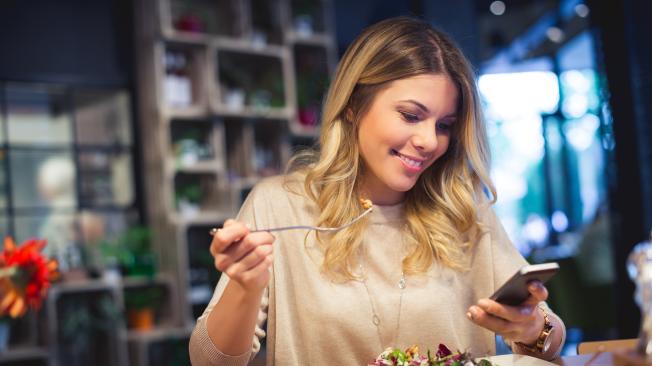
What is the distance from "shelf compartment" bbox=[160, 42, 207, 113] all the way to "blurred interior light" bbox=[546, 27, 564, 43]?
5228 mm

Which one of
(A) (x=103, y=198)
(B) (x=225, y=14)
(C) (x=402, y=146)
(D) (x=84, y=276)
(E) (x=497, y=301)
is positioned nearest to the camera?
(E) (x=497, y=301)

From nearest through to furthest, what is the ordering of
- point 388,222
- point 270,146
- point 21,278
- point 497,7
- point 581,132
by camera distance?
point 21,278 → point 388,222 → point 270,146 → point 497,7 → point 581,132

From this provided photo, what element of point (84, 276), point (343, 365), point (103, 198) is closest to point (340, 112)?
point (343, 365)

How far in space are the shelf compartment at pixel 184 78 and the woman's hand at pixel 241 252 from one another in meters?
3.68

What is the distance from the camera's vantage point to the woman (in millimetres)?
1683

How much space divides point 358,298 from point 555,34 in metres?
7.97

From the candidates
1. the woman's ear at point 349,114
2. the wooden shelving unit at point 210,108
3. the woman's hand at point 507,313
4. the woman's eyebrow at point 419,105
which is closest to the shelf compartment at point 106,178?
the wooden shelving unit at point 210,108

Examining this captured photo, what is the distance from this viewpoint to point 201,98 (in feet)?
16.5

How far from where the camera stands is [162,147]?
15.7ft

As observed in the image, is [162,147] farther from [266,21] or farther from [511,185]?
[511,185]

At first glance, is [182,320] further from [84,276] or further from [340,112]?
[340,112]

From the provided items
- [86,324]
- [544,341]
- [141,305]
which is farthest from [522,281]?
[141,305]

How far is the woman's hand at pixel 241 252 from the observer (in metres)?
1.19

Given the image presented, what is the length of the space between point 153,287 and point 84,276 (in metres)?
0.47
